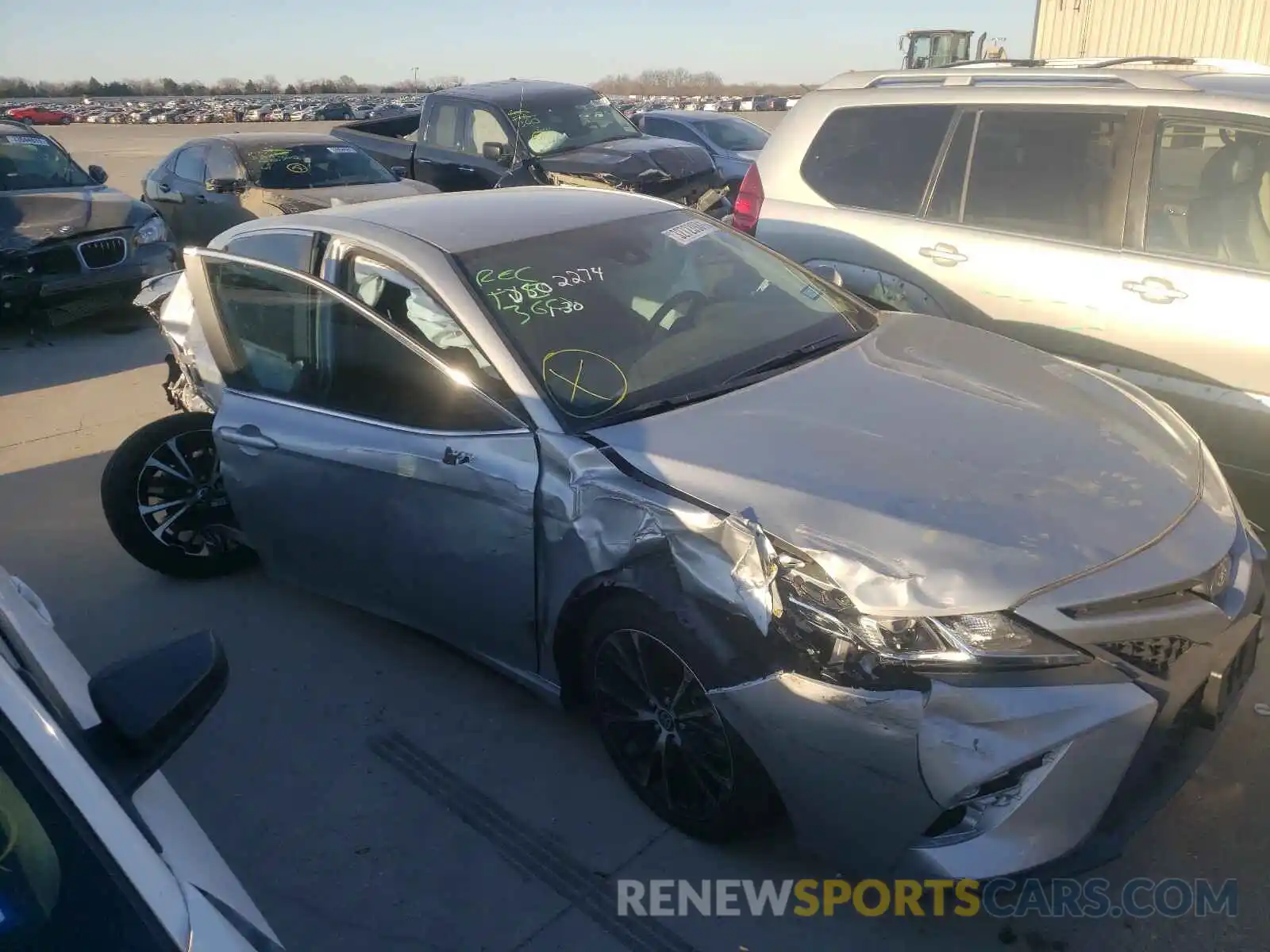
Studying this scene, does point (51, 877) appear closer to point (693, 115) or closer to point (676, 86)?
point (693, 115)

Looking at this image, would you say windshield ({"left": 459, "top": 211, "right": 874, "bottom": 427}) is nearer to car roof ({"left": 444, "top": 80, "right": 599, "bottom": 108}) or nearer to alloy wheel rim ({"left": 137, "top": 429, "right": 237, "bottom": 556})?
alloy wheel rim ({"left": 137, "top": 429, "right": 237, "bottom": 556})

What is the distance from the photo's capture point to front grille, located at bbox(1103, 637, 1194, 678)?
240 cm

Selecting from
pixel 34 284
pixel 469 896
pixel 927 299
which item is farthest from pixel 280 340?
pixel 34 284

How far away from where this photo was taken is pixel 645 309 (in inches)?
143

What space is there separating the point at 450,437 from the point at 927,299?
2.76 metres

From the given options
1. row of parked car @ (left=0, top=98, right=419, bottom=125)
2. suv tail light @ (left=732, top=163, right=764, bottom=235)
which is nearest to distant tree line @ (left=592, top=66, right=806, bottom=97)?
row of parked car @ (left=0, top=98, right=419, bottom=125)

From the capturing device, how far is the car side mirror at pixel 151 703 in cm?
171

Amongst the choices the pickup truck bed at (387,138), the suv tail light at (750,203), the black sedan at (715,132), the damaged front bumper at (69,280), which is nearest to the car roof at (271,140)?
the pickup truck bed at (387,138)

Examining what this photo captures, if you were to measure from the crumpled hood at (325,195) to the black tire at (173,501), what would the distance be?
16.5 feet

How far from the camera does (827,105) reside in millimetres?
5723

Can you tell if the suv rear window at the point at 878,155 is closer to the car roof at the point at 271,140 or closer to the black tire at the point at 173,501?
the black tire at the point at 173,501

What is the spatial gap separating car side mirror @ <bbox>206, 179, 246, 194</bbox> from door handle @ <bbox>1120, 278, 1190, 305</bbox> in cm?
844

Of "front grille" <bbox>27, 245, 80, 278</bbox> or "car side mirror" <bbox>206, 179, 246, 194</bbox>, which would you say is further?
"car side mirror" <bbox>206, 179, 246, 194</bbox>

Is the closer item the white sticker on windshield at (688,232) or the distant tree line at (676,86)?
the white sticker on windshield at (688,232)
